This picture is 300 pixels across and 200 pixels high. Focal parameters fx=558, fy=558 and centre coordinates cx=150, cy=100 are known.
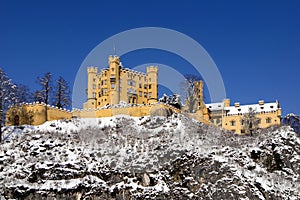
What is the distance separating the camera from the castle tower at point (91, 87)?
7823 cm

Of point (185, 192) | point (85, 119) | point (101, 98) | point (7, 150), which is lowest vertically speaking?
point (185, 192)

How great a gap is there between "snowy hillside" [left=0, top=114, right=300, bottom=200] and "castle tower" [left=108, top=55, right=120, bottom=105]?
13.4 metres

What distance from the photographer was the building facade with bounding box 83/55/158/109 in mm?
76394

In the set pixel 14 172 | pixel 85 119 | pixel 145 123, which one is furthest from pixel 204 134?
pixel 14 172

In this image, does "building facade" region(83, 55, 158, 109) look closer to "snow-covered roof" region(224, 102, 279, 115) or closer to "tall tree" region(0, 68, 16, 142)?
"snow-covered roof" region(224, 102, 279, 115)

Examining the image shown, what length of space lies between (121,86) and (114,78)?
4.81 feet

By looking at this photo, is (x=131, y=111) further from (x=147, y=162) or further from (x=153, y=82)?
(x=153, y=82)

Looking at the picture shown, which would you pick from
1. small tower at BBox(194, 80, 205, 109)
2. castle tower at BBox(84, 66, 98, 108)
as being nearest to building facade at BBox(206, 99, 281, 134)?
small tower at BBox(194, 80, 205, 109)

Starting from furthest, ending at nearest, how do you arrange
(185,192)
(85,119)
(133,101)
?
1. (133,101)
2. (85,119)
3. (185,192)

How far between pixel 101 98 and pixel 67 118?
14.1 meters

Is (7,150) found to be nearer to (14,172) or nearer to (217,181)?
(14,172)

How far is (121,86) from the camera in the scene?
Answer: 77.1 meters

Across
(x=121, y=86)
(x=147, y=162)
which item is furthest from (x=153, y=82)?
(x=147, y=162)

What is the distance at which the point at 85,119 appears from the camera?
63312mm
